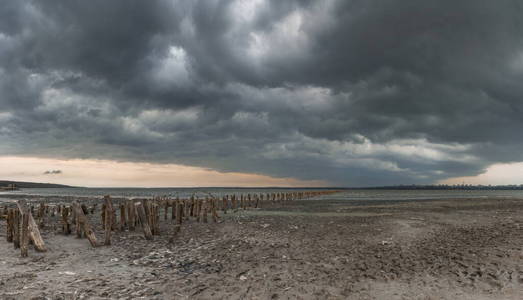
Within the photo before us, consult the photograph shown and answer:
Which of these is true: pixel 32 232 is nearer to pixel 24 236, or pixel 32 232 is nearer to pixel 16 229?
pixel 24 236

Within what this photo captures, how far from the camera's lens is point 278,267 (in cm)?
986

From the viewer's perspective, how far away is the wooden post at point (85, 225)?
12.9 meters

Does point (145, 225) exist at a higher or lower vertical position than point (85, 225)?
lower

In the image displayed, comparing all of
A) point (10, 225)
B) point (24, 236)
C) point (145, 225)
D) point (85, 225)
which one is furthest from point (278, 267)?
point (10, 225)

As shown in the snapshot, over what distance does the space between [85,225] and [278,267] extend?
8551 millimetres

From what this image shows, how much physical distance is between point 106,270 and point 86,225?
4.44 m

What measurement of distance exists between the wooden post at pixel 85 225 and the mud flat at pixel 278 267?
1.26 feet

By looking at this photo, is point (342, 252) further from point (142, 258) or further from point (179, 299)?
point (142, 258)

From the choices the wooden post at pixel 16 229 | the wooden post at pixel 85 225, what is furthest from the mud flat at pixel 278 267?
the wooden post at pixel 85 225

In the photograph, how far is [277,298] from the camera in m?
7.54

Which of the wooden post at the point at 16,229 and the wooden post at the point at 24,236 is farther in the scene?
the wooden post at the point at 16,229

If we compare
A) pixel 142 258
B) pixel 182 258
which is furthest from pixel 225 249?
pixel 142 258

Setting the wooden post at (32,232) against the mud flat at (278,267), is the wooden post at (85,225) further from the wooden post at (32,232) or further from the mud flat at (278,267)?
the wooden post at (32,232)

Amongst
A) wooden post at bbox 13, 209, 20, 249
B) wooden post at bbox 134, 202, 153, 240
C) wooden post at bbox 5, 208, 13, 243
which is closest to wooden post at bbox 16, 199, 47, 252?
wooden post at bbox 13, 209, 20, 249
